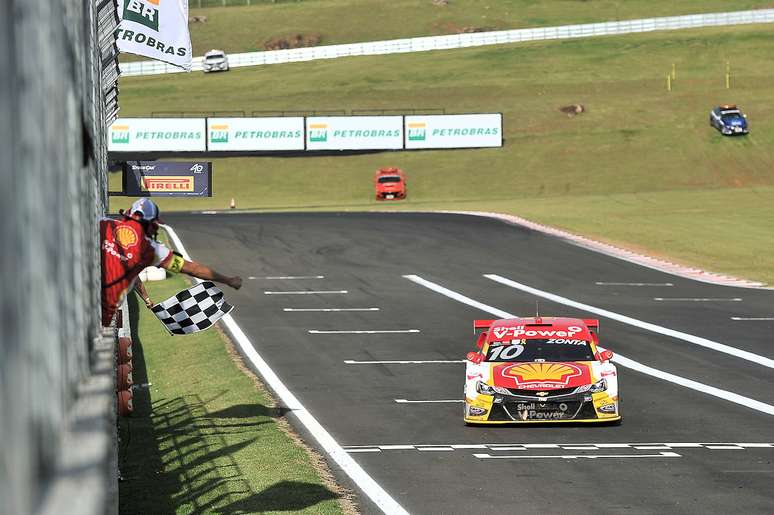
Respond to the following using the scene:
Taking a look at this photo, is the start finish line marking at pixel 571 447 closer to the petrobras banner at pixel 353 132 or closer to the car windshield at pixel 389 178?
the car windshield at pixel 389 178

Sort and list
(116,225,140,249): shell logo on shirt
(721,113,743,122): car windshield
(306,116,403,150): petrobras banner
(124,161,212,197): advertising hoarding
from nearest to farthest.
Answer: (116,225,140,249): shell logo on shirt
(124,161,212,197): advertising hoarding
(306,116,403,150): petrobras banner
(721,113,743,122): car windshield

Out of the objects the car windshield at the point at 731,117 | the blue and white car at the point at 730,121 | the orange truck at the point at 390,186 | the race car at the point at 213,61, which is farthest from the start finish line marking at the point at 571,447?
the race car at the point at 213,61

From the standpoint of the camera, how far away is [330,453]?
14.8 m

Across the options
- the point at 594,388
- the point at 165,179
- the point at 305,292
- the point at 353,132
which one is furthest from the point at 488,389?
the point at 353,132

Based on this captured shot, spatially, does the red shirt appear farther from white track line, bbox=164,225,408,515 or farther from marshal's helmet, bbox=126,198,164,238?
white track line, bbox=164,225,408,515

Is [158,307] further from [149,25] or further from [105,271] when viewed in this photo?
[149,25]

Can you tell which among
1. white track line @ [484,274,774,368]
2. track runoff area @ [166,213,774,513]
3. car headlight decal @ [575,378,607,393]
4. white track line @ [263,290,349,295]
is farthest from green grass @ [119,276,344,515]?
white track line @ [263,290,349,295]

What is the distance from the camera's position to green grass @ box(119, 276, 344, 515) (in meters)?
12.0

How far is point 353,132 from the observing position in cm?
7325

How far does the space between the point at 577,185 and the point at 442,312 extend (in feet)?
130

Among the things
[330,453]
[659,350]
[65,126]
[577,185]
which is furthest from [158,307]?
[577,185]

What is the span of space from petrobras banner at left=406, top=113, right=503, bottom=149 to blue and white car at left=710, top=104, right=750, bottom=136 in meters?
12.6

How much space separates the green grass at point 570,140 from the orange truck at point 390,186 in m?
1.47

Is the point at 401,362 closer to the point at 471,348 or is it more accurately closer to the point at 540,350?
the point at 471,348
